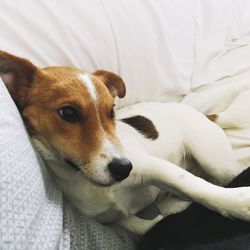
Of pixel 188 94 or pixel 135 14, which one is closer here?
pixel 135 14

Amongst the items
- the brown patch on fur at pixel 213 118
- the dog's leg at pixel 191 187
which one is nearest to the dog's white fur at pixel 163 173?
the dog's leg at pixel 191 187

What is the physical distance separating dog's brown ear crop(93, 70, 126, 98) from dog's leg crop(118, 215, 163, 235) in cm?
39

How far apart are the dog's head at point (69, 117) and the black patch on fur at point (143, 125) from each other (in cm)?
28

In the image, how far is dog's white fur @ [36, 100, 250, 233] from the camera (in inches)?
44.9

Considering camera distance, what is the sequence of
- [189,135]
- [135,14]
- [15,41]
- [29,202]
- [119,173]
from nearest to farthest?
[29,202]
[119,173]
[15,41]
[189,135]
[135,14]

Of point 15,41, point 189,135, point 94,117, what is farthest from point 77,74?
point 189,135

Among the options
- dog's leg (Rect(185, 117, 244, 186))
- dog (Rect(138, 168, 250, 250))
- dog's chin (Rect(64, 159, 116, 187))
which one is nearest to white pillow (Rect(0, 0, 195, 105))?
dog's leg (Rect(185, 117, 244, 186))

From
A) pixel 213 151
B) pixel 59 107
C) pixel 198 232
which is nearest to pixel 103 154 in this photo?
pixel 59 107

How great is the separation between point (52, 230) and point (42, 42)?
26.4 inches

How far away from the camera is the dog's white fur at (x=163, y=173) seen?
1.14m

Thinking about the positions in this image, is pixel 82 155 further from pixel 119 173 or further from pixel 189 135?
pixel 189 135

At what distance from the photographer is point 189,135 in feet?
5.06

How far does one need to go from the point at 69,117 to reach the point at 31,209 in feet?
0.91

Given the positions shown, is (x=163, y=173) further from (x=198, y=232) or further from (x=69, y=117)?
(x=69, y=117)
